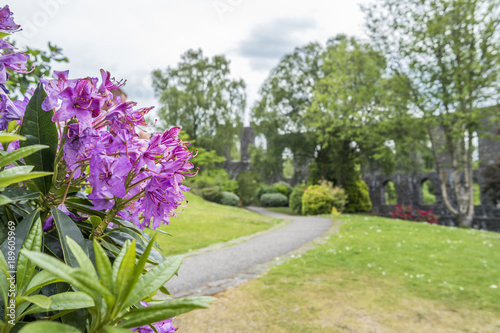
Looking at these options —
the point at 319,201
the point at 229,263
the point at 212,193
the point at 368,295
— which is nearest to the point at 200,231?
the point at 229,263

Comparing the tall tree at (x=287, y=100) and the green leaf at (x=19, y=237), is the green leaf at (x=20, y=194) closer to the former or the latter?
the green leaf at (x=19, y=237)

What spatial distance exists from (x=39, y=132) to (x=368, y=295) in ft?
13.8

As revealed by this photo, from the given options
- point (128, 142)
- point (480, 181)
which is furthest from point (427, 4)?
point (128, 142)

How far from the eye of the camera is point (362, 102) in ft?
50.4

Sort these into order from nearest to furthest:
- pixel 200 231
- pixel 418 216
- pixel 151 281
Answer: pixel 151 281 < pixel 200 231 < pixel 418 216

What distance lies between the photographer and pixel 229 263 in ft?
19.1

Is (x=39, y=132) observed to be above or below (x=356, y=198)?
above

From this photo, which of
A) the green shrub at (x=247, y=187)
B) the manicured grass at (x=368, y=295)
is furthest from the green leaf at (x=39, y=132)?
the green shrub at (x=247, y=187)

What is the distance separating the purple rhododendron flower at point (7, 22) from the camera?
2.63ft

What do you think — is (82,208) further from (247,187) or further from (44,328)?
(247,187)

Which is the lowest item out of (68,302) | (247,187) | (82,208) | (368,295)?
(368,295)

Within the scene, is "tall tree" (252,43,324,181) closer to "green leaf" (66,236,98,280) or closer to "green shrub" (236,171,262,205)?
"green shrub" (236,171,262,205)

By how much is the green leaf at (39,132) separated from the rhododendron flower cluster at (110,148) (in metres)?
0.02

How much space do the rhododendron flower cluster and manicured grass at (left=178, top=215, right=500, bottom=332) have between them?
8.88 feet
